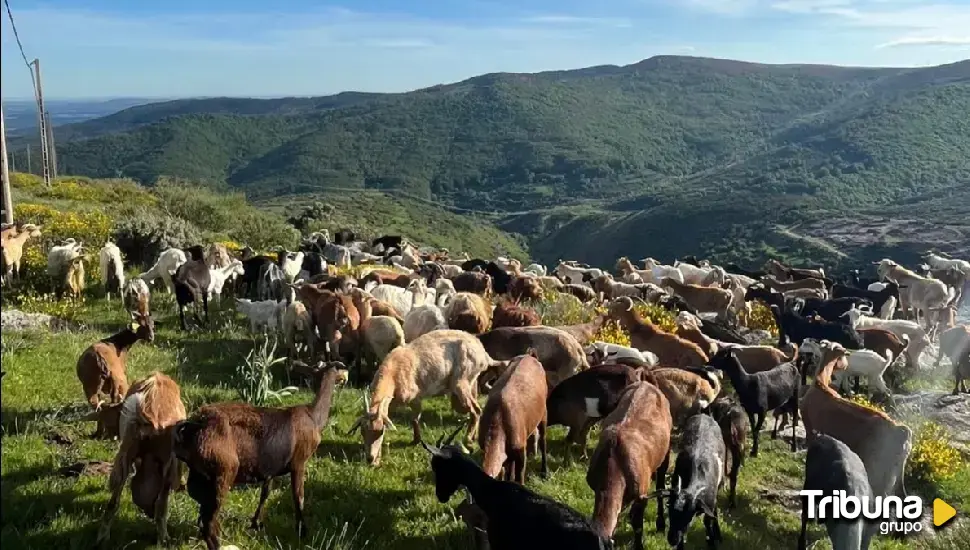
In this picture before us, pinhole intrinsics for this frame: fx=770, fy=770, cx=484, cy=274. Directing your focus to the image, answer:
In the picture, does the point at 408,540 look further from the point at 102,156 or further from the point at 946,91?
the point at 102,156

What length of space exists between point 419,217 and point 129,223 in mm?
79956

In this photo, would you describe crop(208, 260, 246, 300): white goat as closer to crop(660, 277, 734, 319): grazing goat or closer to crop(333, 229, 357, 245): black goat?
crop(333, 229, 357, 245): black goat

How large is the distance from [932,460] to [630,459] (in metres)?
6.04

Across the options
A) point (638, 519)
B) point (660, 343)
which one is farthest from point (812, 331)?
point (638, 519)

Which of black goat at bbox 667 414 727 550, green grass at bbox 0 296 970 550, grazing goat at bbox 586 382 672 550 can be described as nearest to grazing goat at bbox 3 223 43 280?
green grass at bbox 0 296 970 550

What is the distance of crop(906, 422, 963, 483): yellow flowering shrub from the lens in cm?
990

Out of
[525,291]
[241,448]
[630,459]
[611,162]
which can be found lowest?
[611,162]

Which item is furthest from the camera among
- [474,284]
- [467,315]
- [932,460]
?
[474,284]

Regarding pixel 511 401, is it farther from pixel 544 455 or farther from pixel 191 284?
pixel 191 284

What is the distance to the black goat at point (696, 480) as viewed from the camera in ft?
20.5

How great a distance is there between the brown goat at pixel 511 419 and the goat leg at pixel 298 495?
1.50m

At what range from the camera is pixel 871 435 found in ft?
27.9

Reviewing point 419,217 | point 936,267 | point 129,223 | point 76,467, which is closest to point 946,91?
point 419,217

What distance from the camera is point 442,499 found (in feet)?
A: 19.3
